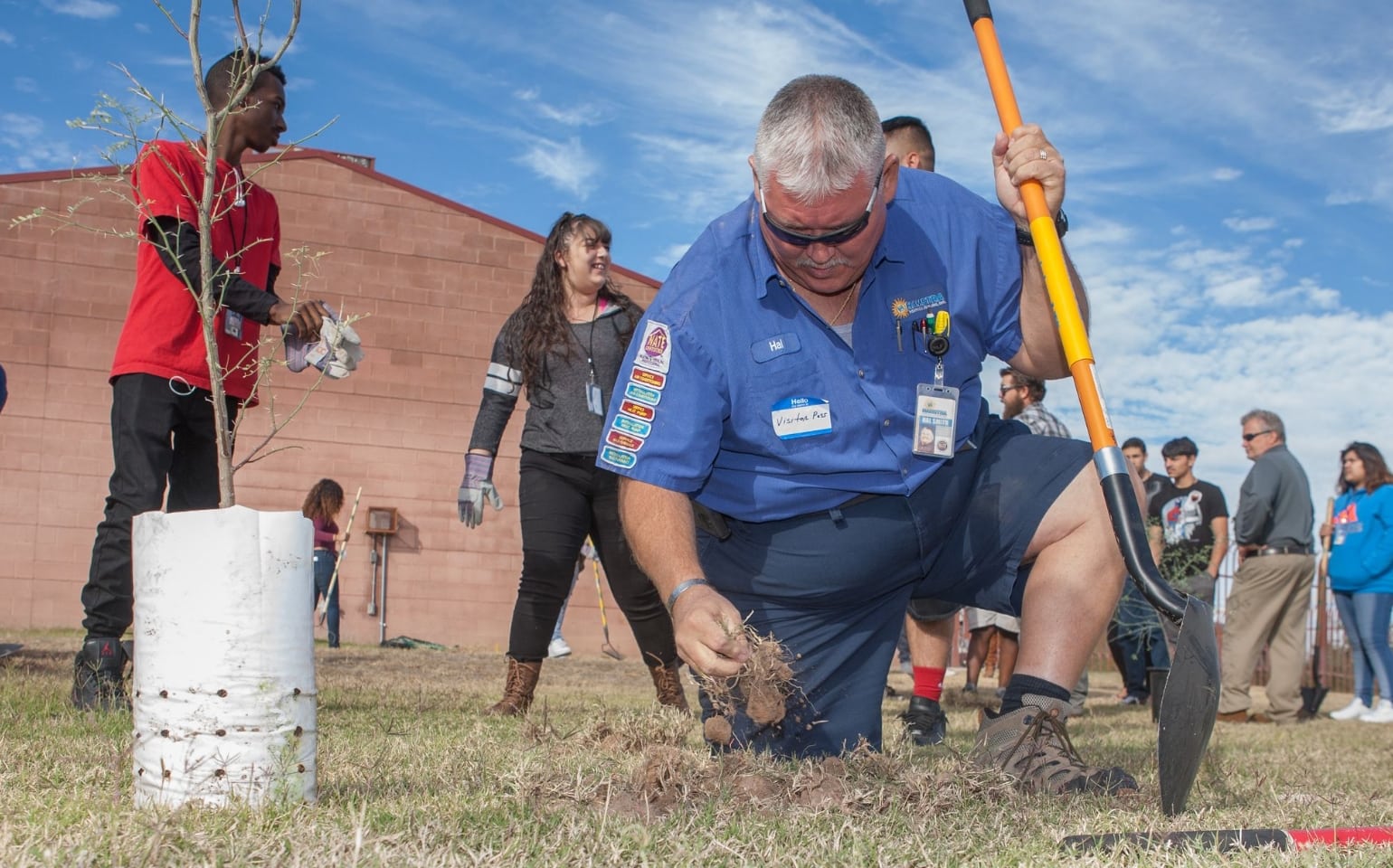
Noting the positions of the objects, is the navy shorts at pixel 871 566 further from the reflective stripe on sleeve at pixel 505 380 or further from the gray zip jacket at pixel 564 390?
the reflective stripe on sleeve at pixel 505 380

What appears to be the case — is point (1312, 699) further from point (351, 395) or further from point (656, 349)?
point (351, 395)

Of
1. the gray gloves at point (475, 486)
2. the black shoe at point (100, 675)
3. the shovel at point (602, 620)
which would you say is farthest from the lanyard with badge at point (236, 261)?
the shovel at point (602, 620)

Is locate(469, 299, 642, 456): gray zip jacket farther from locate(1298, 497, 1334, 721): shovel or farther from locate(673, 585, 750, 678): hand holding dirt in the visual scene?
locate(1298, 497, 1334, 721): shovel

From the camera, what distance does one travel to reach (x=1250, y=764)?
168 inches

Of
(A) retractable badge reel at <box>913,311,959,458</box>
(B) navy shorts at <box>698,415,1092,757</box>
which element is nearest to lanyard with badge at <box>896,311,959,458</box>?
Result: (A) retractable badge reel at <box>913,311,959,458</box>

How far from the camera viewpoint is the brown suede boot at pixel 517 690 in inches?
195

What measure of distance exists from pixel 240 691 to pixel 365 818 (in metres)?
0.33

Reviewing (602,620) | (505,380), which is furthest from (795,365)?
(602,620)

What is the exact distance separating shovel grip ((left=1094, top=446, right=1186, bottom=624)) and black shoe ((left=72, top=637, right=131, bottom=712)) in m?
2.95

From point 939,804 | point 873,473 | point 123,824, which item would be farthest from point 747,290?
point 123,824

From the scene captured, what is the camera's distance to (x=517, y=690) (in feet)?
16.4

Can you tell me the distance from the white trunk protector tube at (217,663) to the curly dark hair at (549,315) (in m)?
3.15

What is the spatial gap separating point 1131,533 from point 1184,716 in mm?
462

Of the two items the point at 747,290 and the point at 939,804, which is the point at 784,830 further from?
the point at 747,290
